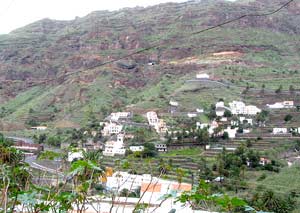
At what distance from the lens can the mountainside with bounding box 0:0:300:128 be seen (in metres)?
35.6

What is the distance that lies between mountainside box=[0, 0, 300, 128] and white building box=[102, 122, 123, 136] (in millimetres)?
2951

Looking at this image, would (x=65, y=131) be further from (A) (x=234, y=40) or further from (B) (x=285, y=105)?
(A) (x=234, y=40)

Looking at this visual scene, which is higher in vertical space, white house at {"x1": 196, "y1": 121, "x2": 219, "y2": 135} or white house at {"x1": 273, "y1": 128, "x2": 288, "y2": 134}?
white house at {"x1": 196, "y1": 121, "x2": 219, "y2": 135}

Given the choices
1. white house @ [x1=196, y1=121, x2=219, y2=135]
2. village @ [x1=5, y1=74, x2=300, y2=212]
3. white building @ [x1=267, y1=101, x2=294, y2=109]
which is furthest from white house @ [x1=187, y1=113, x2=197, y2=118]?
white building @ [x1=267, y1=101, x2=294, y2=109]

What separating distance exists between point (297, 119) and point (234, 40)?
73.8 ft

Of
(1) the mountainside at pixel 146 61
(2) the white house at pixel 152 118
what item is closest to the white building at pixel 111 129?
(2) the white house at pixel 152 118

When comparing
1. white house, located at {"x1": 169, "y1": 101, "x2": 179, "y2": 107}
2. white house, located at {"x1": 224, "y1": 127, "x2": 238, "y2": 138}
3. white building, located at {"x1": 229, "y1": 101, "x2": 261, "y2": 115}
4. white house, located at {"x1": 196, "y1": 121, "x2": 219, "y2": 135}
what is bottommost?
white house, located at {"x1": 224, "y1": 127, "x2": 238, "y2": 138}

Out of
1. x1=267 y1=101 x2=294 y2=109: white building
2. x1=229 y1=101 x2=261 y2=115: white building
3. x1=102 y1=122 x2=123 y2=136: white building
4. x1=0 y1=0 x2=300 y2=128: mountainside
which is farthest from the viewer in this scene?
x1=0 y1=0 x2=300 y2=128: mountainside

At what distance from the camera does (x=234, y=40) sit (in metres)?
48.8

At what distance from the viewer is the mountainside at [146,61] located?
35625 mm

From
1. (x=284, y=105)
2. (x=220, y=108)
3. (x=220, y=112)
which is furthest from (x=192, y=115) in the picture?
(x=284, y=105)

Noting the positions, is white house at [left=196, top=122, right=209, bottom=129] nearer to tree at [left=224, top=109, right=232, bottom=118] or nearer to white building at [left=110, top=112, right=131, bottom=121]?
tree at [left=224, top=109, right=232, bottom=118]

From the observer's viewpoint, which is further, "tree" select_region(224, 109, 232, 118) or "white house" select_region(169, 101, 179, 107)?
"white house" select_region(169, 101, 179, 107)

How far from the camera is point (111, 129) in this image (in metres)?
29.8
